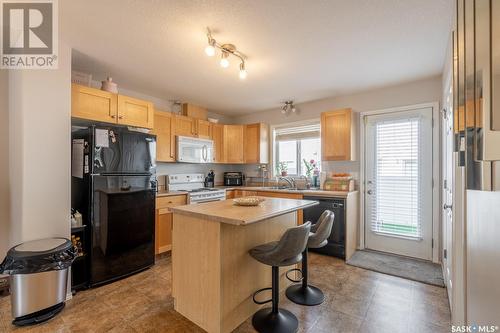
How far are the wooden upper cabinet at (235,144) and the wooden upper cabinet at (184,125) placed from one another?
2.82 ft

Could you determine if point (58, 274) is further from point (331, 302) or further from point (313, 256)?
point (313, 256)

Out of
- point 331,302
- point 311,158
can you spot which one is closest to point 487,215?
point 331,302

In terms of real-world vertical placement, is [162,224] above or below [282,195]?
below

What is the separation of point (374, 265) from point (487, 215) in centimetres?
291

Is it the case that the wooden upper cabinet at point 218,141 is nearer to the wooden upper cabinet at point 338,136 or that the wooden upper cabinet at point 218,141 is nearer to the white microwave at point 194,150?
the white microwave at point 194,150

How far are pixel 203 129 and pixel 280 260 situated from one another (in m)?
3.22

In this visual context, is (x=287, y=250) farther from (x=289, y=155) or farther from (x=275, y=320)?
(x=289, y=155)

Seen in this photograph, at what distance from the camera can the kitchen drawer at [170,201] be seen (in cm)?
328

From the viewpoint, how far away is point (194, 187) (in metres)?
4.49

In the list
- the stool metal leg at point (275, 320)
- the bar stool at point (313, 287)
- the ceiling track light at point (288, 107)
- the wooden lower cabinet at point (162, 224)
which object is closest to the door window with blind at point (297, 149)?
the ceiling track light at point (288, 107)

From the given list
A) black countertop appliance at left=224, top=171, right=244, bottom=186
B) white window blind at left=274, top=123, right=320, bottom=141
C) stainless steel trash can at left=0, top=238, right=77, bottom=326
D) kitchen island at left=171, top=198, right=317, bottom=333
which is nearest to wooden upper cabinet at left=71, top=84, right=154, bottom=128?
stainless steel trash can at left=0, top=238, right=77, bottom=326

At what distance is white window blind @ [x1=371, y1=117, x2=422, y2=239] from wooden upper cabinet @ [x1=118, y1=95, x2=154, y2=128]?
3459 mm

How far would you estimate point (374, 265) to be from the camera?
121 inches

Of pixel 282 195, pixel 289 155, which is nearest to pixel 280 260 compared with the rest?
pixel 282 195
